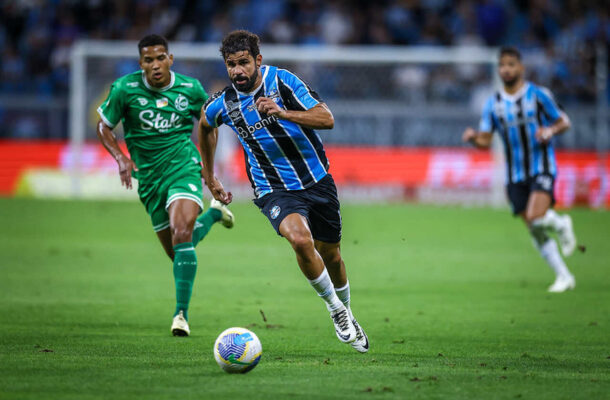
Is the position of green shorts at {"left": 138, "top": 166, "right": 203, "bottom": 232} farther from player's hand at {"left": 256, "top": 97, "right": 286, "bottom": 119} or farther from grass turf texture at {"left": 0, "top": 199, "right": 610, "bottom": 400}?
player's hand at {"left": 256, "top": 97, "right": 286, "bottom": 119}

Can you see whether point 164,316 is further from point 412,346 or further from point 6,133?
point 6,133

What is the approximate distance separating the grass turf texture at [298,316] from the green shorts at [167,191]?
0.96 m

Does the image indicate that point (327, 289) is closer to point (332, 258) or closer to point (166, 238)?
point (332, 258)

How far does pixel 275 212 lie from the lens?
24.1 feet

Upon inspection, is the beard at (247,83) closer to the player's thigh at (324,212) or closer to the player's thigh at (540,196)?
the player's thigh at (324,212)

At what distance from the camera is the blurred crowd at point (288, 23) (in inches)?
1027

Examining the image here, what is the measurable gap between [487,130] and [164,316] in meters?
5.03

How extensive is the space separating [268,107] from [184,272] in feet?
6.88

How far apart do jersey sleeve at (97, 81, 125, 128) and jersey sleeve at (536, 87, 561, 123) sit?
548 centimetres

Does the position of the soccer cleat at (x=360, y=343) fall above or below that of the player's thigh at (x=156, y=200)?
below

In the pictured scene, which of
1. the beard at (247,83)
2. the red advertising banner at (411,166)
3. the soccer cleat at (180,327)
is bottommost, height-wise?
the red advertising banner at (411,166)

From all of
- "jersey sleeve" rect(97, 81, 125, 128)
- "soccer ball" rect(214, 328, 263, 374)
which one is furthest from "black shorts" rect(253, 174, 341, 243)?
"jersey sleeve" rect(97, 81, 125, 128)

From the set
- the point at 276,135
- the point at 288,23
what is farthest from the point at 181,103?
the point at 288,23

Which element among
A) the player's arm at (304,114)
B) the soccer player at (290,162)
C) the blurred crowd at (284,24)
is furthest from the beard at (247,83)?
the blurred crowd at (284,24)
